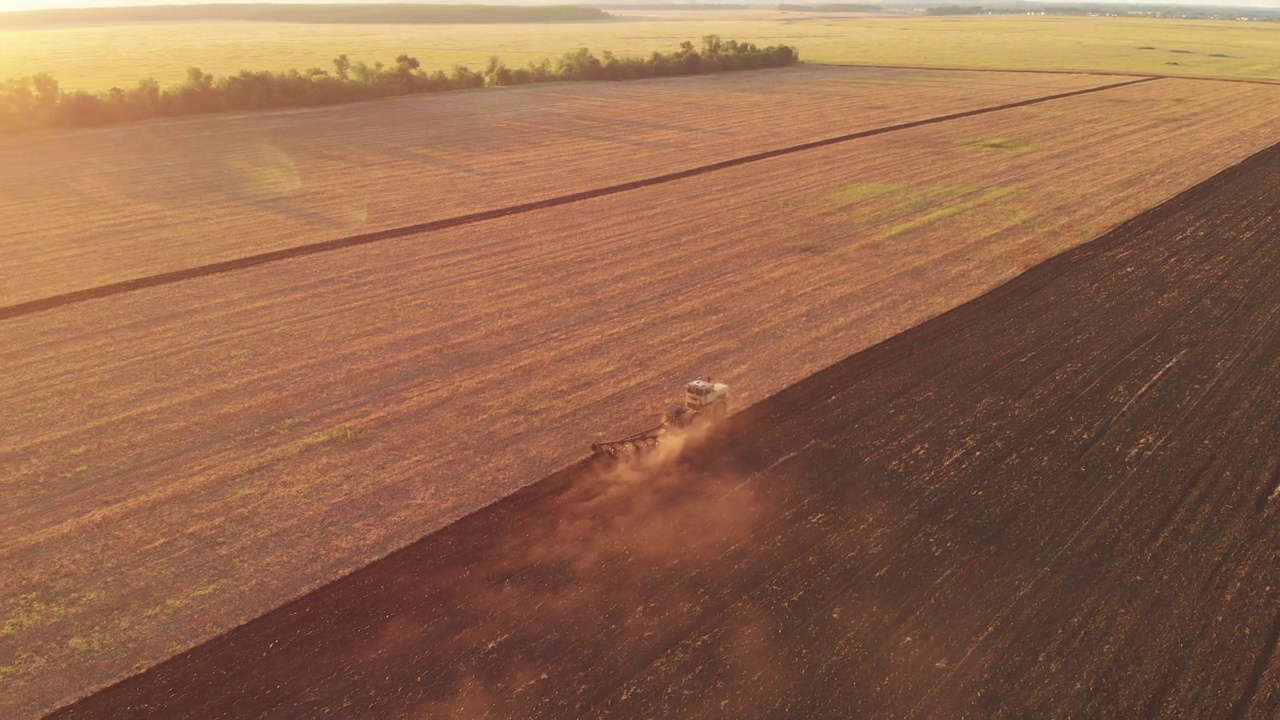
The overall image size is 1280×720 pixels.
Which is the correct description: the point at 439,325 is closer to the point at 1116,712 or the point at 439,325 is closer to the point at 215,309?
the point at 215,309

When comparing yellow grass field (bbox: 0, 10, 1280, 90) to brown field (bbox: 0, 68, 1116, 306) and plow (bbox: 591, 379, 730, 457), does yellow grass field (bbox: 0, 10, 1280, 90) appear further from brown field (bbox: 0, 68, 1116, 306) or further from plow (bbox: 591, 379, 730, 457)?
plow (bbox: 591, 379, 730, 457)

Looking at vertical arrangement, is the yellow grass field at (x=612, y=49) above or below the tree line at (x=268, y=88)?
above

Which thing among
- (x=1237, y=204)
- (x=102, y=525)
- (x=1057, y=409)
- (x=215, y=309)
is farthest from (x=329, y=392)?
(x=1237, y=204)

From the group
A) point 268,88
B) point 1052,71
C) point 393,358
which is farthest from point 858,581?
point 1052,71

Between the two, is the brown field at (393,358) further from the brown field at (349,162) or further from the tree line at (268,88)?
the tree line at (268,88)

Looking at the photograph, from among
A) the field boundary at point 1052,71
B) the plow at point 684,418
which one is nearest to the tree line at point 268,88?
the field boundary at point 1052,71

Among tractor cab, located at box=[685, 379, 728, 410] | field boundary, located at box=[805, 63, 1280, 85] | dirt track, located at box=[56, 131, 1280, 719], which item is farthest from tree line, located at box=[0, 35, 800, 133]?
dirt track, located at box=[56, 131, 1280, 719]
